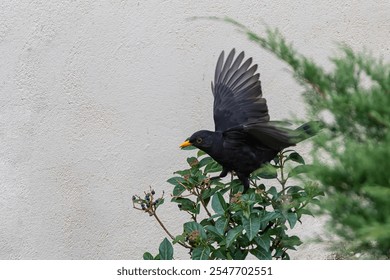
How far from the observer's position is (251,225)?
1.83 meters

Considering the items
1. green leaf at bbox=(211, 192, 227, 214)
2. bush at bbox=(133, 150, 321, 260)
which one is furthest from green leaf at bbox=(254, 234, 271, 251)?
green leaf at bbox=(211, 192, 227, 214)

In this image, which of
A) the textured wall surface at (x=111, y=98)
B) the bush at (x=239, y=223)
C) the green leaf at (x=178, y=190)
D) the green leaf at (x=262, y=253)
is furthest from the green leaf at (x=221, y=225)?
the textured wall surface at (x=111, y=98)

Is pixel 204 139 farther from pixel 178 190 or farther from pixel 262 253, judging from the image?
pixel 262 253

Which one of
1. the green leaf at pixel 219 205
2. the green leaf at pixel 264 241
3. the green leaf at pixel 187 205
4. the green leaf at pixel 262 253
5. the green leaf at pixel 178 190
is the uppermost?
the green leaf at pixel 178 190

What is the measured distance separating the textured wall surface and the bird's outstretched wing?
2.31ft

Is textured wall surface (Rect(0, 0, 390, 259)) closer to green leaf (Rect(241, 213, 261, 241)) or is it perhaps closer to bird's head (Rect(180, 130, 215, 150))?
bird's head (Rect(180, 130, 215, 150))

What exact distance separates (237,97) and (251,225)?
0.48m

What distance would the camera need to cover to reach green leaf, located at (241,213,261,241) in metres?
1.82

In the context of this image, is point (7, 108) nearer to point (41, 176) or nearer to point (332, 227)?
point (41, 176)

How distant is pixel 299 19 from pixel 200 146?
1149mm

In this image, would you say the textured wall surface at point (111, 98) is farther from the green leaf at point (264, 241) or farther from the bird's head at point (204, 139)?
the green leaf at point (264, 241)

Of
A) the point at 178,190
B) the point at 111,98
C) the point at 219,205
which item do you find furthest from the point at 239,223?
the point at 111,98

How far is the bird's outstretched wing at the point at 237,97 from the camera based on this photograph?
210cm

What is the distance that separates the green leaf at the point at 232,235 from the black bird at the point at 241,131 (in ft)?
0.67
